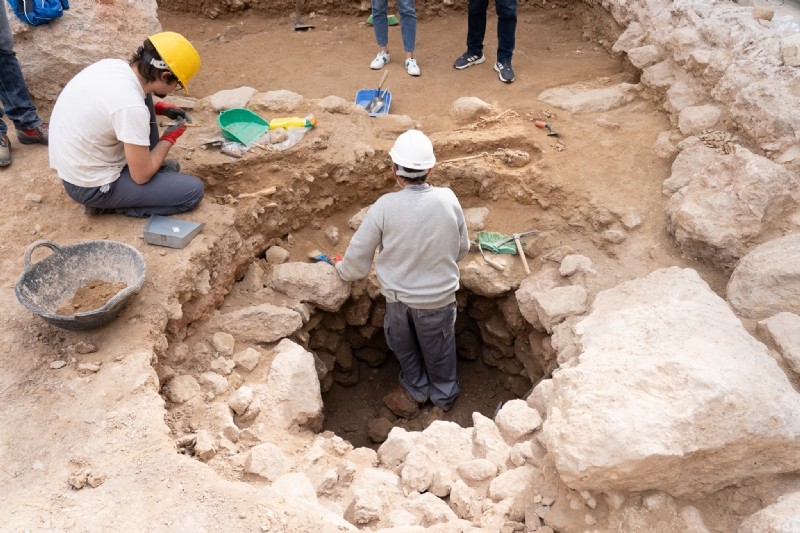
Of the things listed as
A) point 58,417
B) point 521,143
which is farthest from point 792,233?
point 58,417

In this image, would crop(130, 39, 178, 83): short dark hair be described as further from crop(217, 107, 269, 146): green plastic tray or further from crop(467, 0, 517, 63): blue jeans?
crop(467, 0, 517, 63): blue jeans

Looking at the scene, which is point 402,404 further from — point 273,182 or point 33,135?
point 33,135

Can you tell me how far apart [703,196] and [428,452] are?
2.53 m

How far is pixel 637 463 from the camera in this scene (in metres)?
2.42

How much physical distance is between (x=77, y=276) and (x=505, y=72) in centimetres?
426

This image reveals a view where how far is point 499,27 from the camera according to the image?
584 cm

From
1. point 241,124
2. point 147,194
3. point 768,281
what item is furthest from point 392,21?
point 768,281

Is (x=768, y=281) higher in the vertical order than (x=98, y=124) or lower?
lower

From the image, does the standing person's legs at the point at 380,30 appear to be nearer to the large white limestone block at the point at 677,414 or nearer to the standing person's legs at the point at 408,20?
the standing person's legs at the point at 408,20

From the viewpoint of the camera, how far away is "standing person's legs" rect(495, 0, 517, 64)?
5.69 meters

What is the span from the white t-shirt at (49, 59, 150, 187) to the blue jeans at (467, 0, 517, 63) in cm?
348

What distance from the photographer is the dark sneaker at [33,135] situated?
476cm

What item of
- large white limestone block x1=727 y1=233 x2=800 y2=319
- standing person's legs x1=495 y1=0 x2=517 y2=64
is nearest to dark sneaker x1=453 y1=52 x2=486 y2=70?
standing person's legs x1=495 y1=0 x2=517 y2=64

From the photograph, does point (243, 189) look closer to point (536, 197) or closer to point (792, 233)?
point (536, 197)
